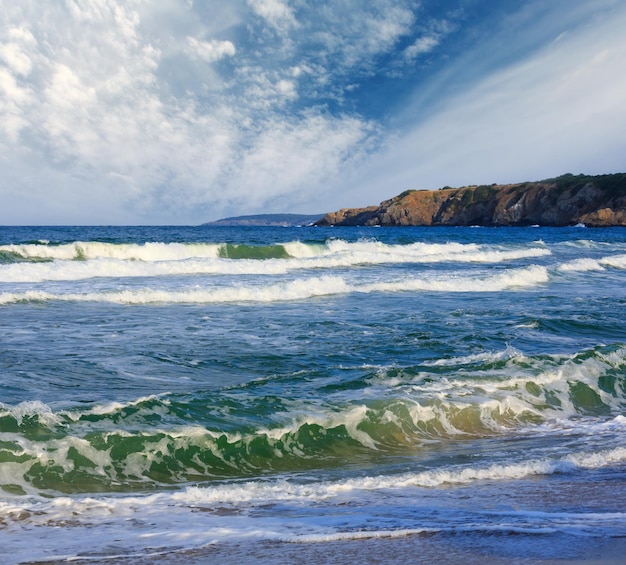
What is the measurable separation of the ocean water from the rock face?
312 ft

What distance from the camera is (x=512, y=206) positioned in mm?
114438

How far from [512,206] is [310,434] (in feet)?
378

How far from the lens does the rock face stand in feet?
327

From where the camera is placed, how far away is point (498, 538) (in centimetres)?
364

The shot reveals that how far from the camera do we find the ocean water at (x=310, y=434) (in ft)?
12.6

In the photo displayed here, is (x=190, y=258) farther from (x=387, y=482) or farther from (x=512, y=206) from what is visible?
(x=512, y=206)

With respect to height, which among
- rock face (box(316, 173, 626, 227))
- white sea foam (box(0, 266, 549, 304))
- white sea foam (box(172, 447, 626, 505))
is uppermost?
rock face (box(316, 173, 626, 227))

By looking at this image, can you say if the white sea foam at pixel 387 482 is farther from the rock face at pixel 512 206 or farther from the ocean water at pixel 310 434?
the rock face at pixel 512 206

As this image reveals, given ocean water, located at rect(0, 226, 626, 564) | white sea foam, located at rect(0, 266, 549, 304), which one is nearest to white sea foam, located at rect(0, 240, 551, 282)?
white sea foam, located at rect(0, 266, 549, 304)

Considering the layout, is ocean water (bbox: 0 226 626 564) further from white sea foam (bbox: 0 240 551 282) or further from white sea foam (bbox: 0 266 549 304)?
white sea foam (bbox: 0 240 551 282)

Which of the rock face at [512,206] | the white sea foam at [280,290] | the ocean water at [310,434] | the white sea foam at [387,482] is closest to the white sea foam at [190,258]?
the white sea foam at [280,290]

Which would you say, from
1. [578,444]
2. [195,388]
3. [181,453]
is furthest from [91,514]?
[578,444]

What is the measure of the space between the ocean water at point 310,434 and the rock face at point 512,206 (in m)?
95.0

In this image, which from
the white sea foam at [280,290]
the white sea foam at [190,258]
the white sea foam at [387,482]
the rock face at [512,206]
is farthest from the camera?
the rock face at [512,206]
